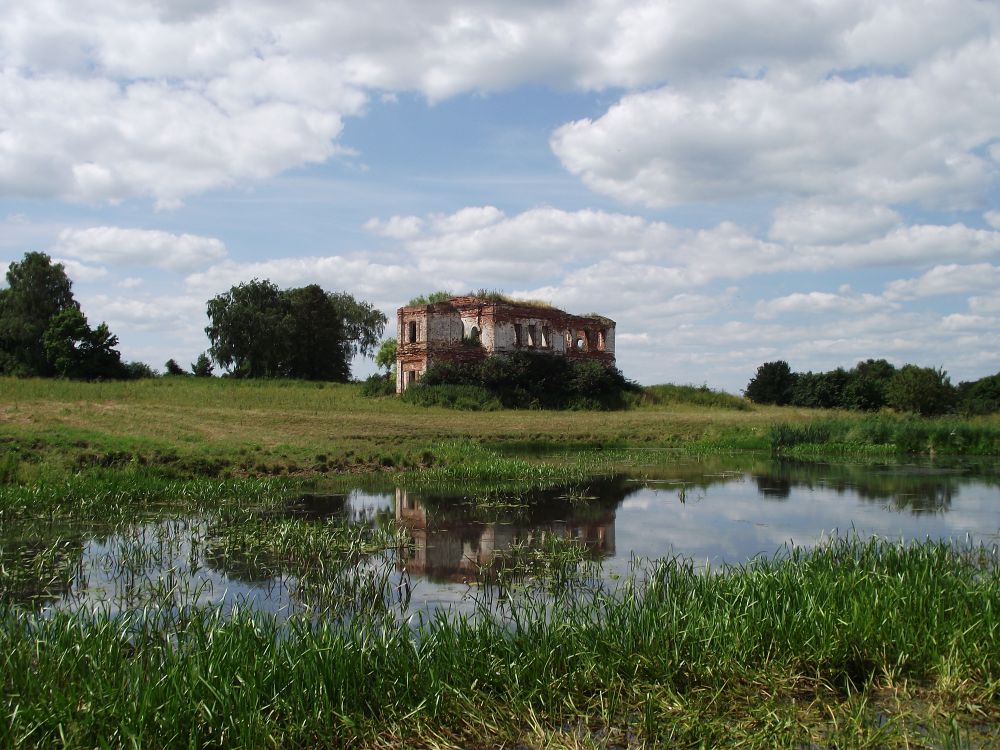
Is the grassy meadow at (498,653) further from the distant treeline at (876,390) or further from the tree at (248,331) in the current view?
the tree at (248,331)

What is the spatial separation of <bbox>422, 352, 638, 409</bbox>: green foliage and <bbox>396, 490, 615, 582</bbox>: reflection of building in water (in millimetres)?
30695

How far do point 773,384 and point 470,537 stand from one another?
180 ft

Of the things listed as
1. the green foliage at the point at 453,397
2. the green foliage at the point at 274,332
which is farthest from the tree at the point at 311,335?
the green foliage at the point at 453,397

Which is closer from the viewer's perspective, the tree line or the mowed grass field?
the mowed grass field

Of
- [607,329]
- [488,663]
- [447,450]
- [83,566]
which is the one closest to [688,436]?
[447,450]

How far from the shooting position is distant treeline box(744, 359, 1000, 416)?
43.2 meters

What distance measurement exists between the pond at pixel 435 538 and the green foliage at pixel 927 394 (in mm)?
26286

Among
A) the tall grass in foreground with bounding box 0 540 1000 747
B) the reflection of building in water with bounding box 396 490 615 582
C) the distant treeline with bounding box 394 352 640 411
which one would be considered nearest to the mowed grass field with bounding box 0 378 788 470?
the distant treeline with bounding box 394 352 640 411

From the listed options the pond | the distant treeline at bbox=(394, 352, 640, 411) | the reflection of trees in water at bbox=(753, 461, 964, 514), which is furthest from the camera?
the distant treeline at bbox=(394, 352, 640, 411)

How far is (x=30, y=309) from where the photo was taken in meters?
57.9

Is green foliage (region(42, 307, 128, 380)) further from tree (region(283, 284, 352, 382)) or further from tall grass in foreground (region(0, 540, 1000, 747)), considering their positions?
tall grass in foreground (region(0, 540, 1000, 747))

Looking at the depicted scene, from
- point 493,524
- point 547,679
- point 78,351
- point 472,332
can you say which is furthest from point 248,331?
point 547,679

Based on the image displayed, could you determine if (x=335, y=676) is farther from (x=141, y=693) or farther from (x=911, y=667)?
(x=911, y=667)

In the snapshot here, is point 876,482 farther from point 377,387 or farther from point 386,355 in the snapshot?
point 386,355
